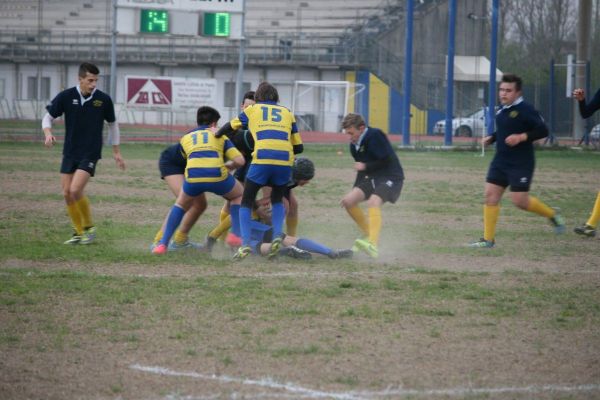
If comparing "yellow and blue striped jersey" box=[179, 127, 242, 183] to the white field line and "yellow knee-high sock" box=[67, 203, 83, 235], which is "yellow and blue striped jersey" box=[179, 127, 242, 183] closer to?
"yellow knee-high sock" box=[67, 203, 83, 235]

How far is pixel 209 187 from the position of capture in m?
9.93

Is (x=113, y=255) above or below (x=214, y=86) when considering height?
below

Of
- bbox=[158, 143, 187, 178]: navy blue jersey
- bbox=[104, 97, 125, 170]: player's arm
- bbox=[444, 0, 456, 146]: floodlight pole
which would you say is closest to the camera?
bbox=[158, 143, 187, 178]: navy blue jersey

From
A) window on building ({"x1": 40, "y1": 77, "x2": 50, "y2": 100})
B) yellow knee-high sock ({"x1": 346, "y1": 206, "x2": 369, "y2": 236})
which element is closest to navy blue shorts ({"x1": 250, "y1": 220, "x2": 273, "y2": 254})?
yellow knee-high sock ({"x1": 346, "y1": 206, "x2": 369, "y2": 236})

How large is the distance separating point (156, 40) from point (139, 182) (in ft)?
99.6

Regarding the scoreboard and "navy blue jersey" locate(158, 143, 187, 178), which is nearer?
"navy blue jersey" locate(158, 143, 187, 178)

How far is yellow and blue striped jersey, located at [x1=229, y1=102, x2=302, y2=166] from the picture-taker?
9719 millimetres

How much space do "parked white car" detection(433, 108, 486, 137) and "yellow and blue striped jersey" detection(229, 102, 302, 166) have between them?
30.5 m

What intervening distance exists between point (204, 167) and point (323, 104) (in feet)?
115

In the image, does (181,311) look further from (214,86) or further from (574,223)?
(214,86)

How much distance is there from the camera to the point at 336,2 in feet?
171

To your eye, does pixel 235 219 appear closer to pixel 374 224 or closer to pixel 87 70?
pixel 374 224

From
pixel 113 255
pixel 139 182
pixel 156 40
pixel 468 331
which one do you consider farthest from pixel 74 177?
pixel 156 40

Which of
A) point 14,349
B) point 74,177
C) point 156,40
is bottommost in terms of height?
point 14,349
